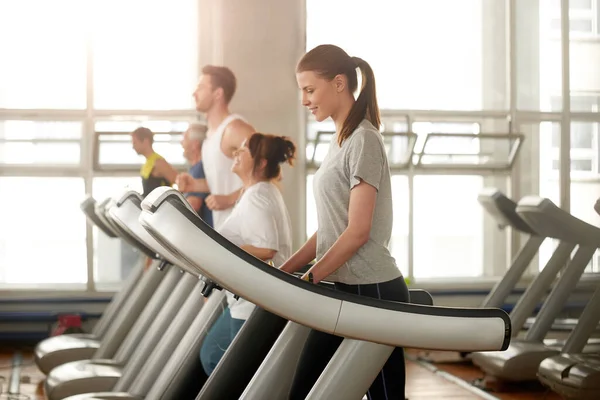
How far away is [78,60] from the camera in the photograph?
253 inches

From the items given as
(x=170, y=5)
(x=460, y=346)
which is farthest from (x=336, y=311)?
(x=170, y=5)

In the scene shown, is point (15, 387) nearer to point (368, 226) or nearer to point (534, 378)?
point (534, 378)

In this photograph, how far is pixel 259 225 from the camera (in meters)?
2.98

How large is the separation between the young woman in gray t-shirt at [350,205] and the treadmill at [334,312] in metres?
0.16

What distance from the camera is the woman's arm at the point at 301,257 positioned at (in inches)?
90.7

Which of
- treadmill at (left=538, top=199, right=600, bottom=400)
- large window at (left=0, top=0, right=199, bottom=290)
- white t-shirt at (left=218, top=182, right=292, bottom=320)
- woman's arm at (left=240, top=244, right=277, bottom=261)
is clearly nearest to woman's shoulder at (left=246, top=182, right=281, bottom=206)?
white t-shirt at (left=218, top=182, right=292, bottom=320)

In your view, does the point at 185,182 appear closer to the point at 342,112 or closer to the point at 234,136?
the point at 234,136

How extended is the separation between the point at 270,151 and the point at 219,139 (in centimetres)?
91

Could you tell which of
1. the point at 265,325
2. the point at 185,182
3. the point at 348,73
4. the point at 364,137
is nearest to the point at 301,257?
the point at 265,325

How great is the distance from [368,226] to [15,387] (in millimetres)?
3320

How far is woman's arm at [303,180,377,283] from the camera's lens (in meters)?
2.05

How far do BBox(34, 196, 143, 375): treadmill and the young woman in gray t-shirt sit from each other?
2.93 meters

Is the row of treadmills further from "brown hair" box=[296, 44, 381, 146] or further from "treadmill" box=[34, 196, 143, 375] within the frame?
"brown hair" box=[296, 44, 381, 146]

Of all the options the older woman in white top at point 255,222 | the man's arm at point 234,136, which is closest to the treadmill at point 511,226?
the man's arm at point 234,136
